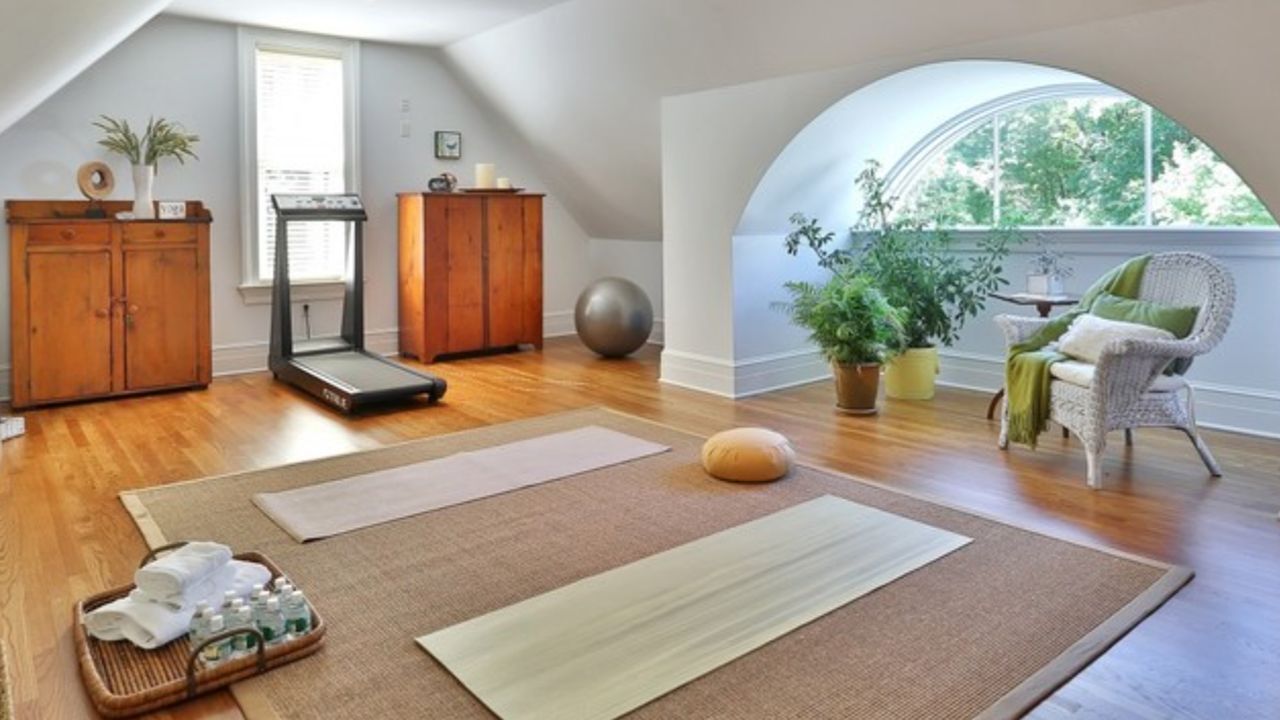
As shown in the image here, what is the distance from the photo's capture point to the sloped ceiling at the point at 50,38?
2.55m

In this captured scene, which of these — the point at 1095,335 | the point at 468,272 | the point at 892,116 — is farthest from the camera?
the point at 468,272

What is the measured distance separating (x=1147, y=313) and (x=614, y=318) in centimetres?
385

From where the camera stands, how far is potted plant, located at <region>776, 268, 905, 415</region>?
5047 mm

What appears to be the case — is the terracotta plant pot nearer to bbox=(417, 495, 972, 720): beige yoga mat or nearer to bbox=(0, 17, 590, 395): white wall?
bbox=(417, 495, 972, 720): beige yoga mat

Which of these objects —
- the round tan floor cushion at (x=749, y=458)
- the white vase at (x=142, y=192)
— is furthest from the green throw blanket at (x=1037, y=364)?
the white vase at (x=142, y=192)

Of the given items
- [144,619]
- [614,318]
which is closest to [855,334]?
[614,318]

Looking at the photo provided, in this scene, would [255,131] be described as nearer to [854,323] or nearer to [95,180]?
[95,180]

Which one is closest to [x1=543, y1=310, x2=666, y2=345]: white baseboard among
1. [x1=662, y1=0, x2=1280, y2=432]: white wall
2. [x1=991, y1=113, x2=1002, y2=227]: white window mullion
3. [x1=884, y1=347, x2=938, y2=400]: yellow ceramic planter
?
[x1=662, y1=0, x2=1280, y2=432]: white wall

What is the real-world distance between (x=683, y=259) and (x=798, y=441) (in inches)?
73.9

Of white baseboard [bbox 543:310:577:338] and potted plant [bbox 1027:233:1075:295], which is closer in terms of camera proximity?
potted plant [bbox 1027:233:1075:295]

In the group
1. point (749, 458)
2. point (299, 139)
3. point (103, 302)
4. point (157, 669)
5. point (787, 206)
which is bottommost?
point (157, 669)

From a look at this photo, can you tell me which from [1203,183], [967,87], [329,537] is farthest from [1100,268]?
[329,537]

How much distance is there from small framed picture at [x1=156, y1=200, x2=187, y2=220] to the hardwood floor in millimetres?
1145

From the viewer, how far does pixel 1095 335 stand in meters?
3.91
